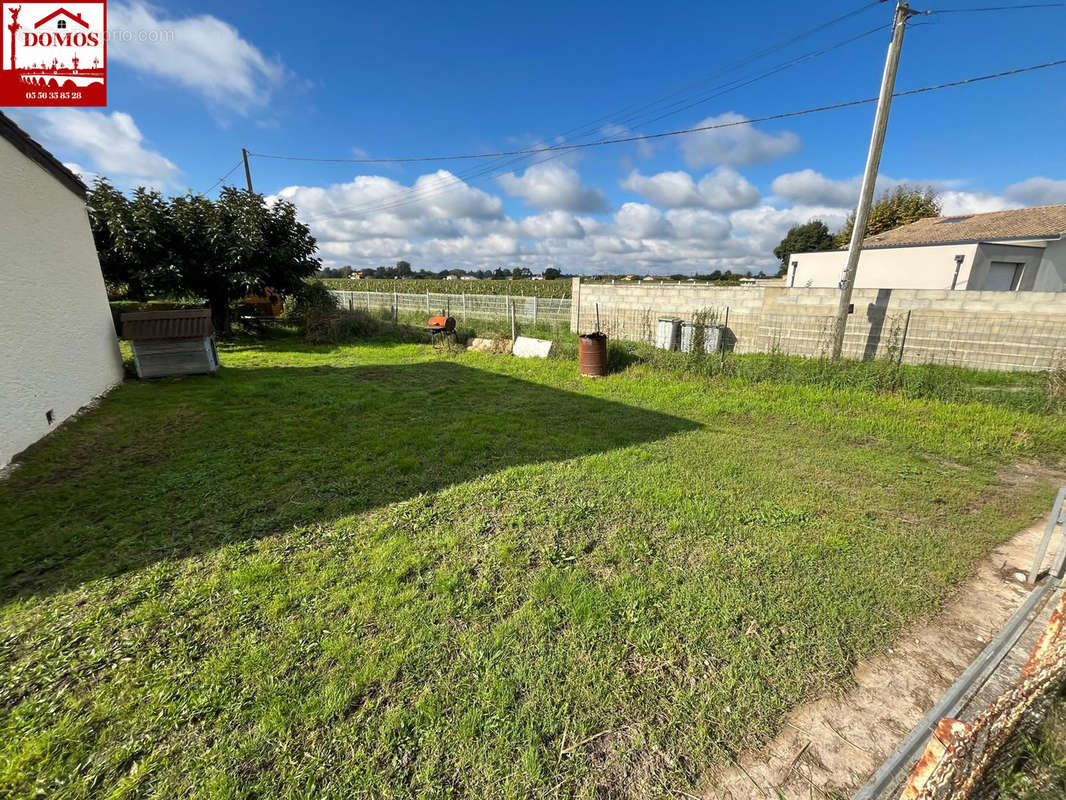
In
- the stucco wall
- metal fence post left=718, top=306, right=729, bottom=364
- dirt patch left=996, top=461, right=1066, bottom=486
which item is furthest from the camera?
the stucco wall

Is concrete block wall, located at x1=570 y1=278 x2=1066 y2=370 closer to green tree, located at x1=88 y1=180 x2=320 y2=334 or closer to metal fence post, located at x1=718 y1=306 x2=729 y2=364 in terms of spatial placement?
metal fence post, located at x1=718 y1=306 x2=729 y2=364

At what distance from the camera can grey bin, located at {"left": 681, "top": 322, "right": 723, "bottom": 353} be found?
28.7 feet

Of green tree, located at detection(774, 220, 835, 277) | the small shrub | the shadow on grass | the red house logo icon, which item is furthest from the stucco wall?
green tree, located at detection(774, 220, 835, 277)

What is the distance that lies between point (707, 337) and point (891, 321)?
3069mm

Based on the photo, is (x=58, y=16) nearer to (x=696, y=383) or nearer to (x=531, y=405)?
(x=531, y=405)

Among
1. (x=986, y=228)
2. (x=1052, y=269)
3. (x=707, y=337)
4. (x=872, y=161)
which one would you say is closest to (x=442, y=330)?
(x=707, y=337)

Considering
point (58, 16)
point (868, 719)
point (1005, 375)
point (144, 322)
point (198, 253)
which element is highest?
point (58, 16)

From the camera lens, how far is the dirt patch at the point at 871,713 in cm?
149

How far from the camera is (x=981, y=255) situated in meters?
13.9

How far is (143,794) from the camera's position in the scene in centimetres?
138

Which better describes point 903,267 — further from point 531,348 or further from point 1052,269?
point 531,348

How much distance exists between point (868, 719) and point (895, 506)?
249 centimetres

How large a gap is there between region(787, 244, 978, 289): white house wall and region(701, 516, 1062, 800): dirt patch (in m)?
13.9

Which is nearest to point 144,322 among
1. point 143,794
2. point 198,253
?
point 198,253
